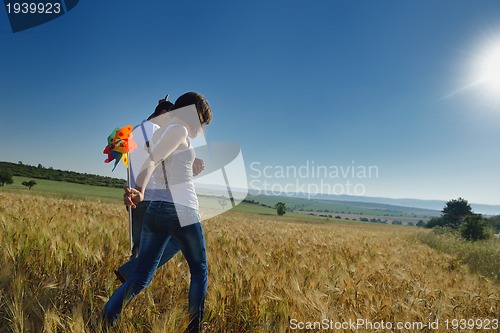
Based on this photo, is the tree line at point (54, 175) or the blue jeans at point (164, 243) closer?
the blue jeans at point (164, 243)

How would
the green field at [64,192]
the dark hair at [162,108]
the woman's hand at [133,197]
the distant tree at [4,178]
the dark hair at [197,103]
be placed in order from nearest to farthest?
the woman's hand at [133,197], the dark hair at [197,103], the dark hair at [162,108], the green field at [64,192], the distant tree at [4,178]

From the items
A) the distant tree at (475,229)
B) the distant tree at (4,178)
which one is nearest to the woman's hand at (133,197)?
the distant tree at (475,229)

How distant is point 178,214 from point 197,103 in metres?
0.90

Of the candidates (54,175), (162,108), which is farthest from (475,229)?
(54,175)

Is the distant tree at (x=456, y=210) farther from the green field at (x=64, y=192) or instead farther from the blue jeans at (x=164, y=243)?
the blue jeans at (x=164, y=243)

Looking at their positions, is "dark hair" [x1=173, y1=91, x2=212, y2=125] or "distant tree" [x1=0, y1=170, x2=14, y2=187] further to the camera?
"distant tree" [x1=0, y1=170, x2=14, y2=187]

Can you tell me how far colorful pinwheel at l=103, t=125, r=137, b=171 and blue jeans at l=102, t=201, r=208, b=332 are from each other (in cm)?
53

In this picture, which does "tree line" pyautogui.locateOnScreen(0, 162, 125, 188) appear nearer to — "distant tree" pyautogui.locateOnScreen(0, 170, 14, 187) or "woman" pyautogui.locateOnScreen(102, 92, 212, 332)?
"distant tree" pyautogui.locateOnScreen(0, 170, 14, 187)

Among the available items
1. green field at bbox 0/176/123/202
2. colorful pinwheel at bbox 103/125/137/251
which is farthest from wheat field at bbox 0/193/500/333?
green field at bbox 0/176/123/202

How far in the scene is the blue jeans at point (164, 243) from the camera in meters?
2.36

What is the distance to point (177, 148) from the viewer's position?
246 centimetres

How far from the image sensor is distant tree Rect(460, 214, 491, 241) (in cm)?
2005

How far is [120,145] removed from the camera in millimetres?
2561

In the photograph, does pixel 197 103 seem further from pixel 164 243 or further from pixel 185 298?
pixel 185 298
